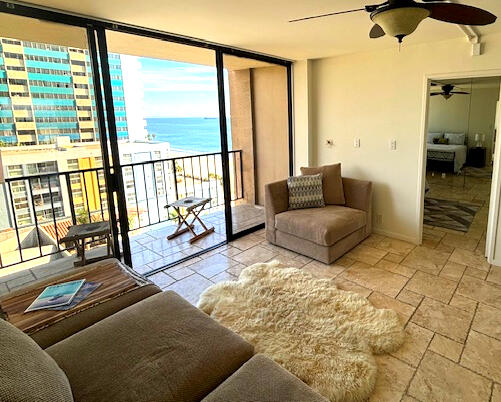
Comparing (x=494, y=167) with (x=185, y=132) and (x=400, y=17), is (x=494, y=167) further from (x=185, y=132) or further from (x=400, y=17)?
(x=185, y=132)

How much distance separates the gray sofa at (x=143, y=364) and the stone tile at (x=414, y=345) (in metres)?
1.14

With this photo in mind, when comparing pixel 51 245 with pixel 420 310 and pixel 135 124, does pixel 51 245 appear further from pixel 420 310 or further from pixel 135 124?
pixel 420 310

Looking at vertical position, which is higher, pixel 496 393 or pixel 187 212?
pixel 187 212

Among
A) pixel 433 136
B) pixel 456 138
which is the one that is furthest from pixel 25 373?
pixel 433 136

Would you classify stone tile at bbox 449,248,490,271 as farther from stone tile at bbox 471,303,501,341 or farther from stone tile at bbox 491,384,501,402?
stone tile at bbox 491,384,501,402

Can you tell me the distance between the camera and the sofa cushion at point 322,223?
3355 mm

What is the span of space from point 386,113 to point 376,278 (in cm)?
206

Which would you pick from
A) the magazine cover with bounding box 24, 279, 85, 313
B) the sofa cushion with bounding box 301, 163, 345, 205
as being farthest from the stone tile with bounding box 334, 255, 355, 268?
the magazine cover with bounding box 24, 279, 85, 313

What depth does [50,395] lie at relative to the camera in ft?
3.22

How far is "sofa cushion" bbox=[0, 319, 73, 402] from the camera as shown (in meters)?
0.89

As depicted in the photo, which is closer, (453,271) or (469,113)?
(453,271)

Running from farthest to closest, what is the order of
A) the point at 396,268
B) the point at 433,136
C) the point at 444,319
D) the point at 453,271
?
the point at 433,136, the point at 396,268, the point at 453,271, the point at 444,319

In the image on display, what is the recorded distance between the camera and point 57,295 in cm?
192

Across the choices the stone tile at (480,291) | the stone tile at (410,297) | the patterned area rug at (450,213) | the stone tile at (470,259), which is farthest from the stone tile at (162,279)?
the patterned area rug at (450,213)
